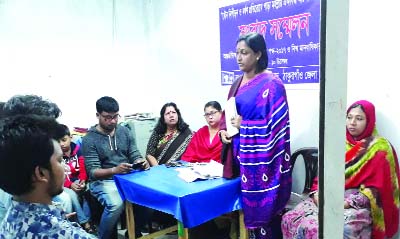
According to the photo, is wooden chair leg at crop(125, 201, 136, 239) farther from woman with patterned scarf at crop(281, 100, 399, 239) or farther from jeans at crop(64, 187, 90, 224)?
woman with patterned scarf at crop(281, 100, 399, 239)

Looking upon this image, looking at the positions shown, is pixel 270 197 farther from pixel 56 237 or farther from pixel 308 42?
pixel 56 237

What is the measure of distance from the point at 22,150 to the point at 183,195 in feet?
4.03

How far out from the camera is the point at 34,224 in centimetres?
89

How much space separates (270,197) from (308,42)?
3.78 ft

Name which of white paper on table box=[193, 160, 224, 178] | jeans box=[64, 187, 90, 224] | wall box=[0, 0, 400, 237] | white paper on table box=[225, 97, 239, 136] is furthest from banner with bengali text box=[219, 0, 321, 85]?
jeans box=[64, 187, 90, 224]

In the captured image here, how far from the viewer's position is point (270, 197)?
2273 millimetres

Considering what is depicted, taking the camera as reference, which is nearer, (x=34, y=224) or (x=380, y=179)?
(x=34, y=224)

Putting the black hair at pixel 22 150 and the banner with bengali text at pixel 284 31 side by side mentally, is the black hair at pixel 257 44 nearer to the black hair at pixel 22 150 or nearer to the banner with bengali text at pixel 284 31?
the banner with bengali text at pixel 284 31

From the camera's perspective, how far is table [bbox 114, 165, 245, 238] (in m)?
2.04

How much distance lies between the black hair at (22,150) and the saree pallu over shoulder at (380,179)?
1.83 meters

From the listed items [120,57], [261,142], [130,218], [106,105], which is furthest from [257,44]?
[120,57]

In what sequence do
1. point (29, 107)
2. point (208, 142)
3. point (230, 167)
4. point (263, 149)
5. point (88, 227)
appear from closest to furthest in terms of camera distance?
point (29, 107) < point (263, 149) < point (230, 167) < point (88, 227) < point (208, 142)

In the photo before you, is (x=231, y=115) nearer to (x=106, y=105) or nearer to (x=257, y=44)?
(x=257, y=44)

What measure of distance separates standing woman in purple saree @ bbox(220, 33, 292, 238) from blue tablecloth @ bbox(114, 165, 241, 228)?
12 centimetres
